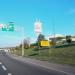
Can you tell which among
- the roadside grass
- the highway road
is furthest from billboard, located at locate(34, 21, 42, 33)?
the highway road

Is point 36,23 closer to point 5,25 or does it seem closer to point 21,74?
point 5,25

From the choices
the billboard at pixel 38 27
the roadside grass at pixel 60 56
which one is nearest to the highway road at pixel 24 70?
the roadside grass at pixel 60 56

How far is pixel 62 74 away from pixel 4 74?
355 cm

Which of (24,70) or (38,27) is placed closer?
(24,70)

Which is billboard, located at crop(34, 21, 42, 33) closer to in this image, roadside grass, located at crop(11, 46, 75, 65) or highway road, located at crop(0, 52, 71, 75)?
roadside grass, located at crop(11, 46, 75, 65)

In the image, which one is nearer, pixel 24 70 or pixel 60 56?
pixel 24 70

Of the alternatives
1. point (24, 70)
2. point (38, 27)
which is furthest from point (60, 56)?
point (24, 70)

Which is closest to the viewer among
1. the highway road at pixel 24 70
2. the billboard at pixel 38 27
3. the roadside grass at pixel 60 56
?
the highway road at pixel 24 70

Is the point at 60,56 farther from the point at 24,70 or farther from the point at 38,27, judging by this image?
the point at 24,70

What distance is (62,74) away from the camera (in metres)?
16.5

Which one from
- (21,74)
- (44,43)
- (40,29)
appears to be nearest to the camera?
(21,74)

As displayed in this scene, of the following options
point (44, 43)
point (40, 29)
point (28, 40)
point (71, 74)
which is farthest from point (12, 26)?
point (28, 40)

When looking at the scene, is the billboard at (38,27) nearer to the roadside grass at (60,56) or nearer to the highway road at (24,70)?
the roadside grass at (60,56)

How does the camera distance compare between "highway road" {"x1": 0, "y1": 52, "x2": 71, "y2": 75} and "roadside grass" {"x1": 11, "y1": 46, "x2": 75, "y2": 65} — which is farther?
"roadside grass" {"x1": 11, "y1": 46, "x2": 75, "y2": 65}
